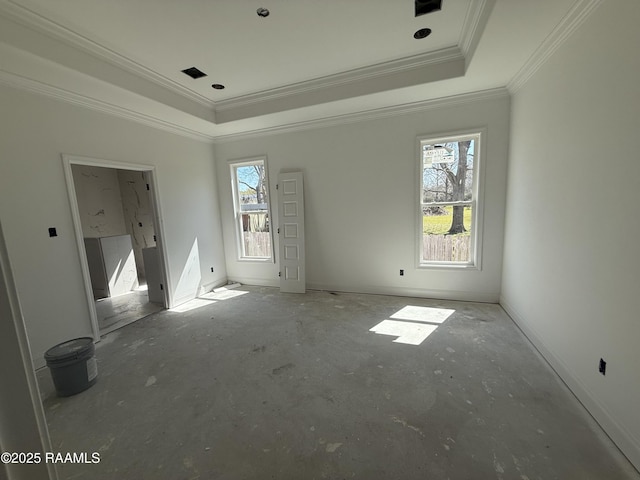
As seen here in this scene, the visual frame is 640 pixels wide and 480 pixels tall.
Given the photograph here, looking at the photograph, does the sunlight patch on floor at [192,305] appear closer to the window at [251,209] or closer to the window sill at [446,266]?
the window at [251,209]

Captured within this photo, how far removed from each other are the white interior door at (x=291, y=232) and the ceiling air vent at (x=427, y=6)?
2.58 m

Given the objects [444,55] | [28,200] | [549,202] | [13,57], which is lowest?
[549,202]

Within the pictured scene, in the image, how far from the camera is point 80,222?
3.12 metres

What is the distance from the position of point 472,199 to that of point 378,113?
5.88ft

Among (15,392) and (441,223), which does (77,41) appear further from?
(441,223)

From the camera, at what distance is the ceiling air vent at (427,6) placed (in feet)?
7.25

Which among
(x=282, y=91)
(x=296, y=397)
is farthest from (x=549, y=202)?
(x=282, y=91)

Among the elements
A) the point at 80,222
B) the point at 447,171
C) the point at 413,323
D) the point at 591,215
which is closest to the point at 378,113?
the point at 447,171

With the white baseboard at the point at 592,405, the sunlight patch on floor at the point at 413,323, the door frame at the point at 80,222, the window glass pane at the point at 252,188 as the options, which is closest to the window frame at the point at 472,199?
the sunlight patch on floor at the point at 413,323

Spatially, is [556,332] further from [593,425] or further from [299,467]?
[299,467]

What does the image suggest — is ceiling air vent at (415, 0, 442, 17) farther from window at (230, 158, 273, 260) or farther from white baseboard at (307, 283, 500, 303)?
white baseboard at (307, 283, 500, 303)

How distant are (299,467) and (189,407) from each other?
40.4 inches

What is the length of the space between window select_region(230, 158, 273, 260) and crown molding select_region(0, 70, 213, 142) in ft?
3.56

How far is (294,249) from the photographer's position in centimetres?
468
